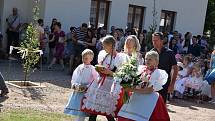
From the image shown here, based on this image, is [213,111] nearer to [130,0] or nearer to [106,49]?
[106,49]

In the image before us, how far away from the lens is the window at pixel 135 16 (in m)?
23.2

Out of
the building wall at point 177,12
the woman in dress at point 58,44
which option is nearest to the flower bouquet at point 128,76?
the woman in dress at point 58,44

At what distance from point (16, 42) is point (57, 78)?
13.5 ft

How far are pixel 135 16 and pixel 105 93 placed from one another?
1587cm

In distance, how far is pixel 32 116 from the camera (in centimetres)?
918

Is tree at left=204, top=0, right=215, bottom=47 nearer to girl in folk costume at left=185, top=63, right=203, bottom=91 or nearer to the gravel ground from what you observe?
girl in folk costume at left=185, top=63, right=203, bottom=91

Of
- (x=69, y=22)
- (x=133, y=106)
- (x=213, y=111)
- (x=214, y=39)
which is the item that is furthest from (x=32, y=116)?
(x=214, y=39)

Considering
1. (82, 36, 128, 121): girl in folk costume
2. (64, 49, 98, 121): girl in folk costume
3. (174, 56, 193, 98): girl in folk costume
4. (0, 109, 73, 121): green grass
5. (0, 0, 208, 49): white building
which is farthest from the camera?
(0, 0, 208, 49): white building

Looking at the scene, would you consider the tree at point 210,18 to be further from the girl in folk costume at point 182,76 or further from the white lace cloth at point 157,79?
the white lace cloth at point 157,79

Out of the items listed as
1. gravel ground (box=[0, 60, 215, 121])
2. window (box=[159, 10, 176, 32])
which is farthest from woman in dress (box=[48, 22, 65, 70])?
window (box=[159, 10, 176, 32])

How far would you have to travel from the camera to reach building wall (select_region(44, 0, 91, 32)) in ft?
64.1

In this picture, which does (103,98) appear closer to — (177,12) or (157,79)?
(157,79)

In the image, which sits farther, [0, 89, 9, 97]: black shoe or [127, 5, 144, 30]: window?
[127, 5, 144, 30]: window

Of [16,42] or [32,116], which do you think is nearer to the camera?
[32,116]
